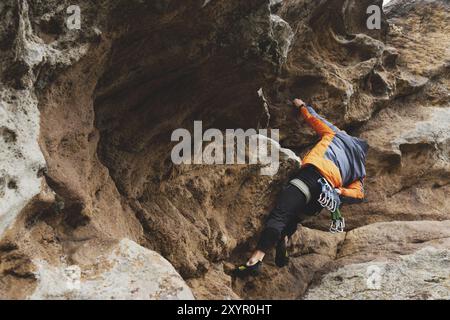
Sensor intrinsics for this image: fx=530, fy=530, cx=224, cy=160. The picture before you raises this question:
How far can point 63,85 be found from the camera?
5.00 m

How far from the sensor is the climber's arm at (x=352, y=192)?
685cm

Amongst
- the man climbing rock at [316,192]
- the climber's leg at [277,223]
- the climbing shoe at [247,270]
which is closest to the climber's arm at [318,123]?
the man climbing rock at [316,192]

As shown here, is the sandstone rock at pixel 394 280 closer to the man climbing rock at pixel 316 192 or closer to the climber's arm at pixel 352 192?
the man climbing rock at pixel 316 192

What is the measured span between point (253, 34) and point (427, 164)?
5.23m

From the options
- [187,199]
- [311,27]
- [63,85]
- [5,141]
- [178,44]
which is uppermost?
[311,27]

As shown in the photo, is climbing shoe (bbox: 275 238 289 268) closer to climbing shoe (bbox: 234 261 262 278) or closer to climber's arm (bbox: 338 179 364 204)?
climbing shoe (bbox: 234 261 262 278)

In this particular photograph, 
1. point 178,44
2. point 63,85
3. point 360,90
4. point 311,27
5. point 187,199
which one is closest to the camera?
point 63,85

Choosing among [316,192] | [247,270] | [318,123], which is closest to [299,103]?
Result: [318,123]

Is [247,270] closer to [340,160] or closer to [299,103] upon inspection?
[340,160]

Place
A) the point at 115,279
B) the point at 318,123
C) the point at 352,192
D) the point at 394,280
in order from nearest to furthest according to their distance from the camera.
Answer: the point at 115,279, the point at 394,280, the point at 352,192, the point at 318,123

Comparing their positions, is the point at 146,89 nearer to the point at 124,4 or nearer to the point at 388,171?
the point at 124,4

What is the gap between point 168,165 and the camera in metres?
6.45

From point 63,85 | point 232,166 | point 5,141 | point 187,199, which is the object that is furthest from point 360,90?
point 5,141

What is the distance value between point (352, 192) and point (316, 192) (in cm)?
64
